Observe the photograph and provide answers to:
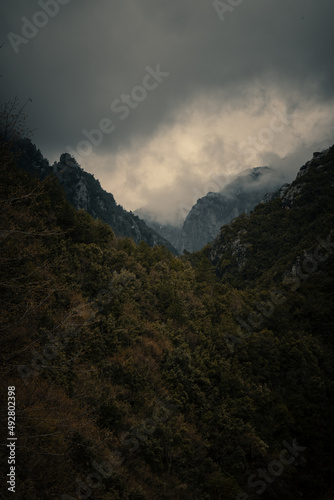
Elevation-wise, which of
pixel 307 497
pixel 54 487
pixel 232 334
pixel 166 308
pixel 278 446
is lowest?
pixel 307 497

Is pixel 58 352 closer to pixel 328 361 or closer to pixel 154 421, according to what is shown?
pixel 154 421

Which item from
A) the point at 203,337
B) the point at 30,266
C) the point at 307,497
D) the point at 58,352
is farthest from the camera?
the point at 203,337

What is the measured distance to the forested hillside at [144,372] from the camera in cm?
812

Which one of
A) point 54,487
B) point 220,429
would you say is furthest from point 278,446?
point 54,487

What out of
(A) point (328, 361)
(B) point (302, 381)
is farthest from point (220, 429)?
(A) point (328, 361)

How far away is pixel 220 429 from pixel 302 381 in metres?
13.6

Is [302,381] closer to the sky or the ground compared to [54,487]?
closer to the ground

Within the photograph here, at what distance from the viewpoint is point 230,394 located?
21.8 meters

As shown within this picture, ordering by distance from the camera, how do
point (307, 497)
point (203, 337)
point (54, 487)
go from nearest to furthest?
1. point (54, 487)
2. point (307, 497)
3. point (203, 337)

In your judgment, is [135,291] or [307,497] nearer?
[307,497]
